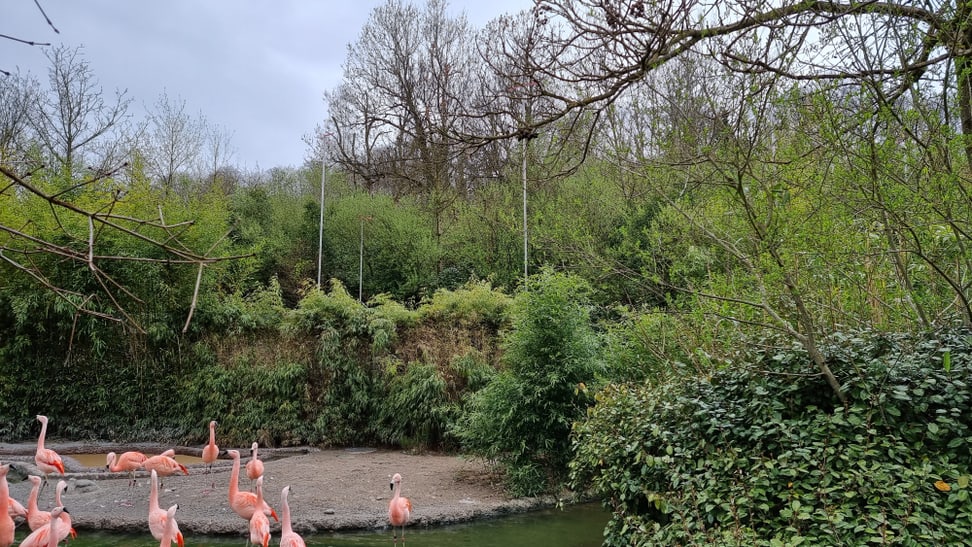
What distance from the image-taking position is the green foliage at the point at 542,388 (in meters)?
6.84

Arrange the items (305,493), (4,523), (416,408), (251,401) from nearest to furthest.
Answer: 1. (4,523)
2. (305,493)
3. (416,408)
4. (251,401)

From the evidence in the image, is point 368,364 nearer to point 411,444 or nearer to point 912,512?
point 411,444

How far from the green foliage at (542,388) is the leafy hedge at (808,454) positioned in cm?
275

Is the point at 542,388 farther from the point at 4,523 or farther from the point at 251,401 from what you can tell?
the point at 251,401

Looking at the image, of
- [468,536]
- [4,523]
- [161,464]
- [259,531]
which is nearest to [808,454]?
[468,536]

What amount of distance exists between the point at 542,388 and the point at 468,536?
174cm

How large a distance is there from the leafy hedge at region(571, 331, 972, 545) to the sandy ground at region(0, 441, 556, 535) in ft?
8.90

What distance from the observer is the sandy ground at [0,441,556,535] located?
5.68 metres

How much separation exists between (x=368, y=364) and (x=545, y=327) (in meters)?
4.29

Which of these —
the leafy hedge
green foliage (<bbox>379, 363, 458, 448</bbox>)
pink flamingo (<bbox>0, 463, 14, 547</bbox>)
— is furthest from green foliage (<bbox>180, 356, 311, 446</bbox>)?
the leafy hedge

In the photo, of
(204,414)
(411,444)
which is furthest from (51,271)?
(411,444)

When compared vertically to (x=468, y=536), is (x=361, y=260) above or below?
above

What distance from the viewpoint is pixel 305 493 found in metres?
6.79

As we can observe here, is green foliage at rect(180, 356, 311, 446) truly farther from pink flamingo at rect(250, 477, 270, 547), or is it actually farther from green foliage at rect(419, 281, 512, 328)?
pink flamingo at rect(250, 477, 270, 547)
